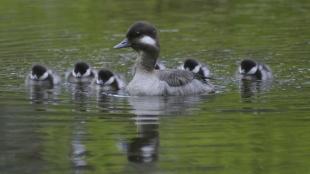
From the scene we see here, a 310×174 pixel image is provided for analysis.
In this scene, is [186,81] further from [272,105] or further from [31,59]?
[31,59]

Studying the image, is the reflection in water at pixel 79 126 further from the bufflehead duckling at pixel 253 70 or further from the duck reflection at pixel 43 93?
the bufflehead duckling at pixel 253 70

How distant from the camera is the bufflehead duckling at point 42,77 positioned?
15.5 metres

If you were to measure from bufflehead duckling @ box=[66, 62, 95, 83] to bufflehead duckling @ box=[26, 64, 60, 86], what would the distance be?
0.23m

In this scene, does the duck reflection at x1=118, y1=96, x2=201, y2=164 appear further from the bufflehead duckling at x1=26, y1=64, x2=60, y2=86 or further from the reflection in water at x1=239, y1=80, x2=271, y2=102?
the bufflehead duckling at x1=26, y1=64, x2=60, y2=86

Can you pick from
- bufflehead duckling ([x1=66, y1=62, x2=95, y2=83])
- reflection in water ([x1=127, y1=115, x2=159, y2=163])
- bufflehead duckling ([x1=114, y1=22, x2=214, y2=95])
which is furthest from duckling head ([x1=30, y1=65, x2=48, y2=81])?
reflection in water ([x1=127, y1=115, x2=159, y2=163])

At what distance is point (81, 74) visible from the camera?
15.5 metres

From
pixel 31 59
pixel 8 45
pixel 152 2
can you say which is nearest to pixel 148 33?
pixel 31 59

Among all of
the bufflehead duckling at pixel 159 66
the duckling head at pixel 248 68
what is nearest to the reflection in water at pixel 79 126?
the bufflehead duckling at pixel 159 66

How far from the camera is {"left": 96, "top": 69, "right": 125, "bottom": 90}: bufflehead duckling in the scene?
15.1 m

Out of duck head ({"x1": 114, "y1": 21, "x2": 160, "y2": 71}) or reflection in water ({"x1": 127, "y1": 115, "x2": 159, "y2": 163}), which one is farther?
duck head ({"x1": 114, "y1": 21, "x2": 160, "y2": 71})

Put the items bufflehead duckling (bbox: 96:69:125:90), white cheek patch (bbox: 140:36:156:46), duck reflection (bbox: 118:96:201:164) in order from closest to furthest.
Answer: duck reflection (bbox: 118:96:201:164)
white cheek patch (bbox: 140:36:156:46)
bufflehead duckling (bbox: 96:69:125:90)

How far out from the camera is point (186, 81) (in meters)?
14.4

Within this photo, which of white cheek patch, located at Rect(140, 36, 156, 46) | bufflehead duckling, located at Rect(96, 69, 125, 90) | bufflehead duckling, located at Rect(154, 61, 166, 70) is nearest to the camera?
white cheek patch, located at Rect(140, 36, 156, 46)

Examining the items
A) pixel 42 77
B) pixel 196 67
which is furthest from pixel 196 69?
pixel 42 77
